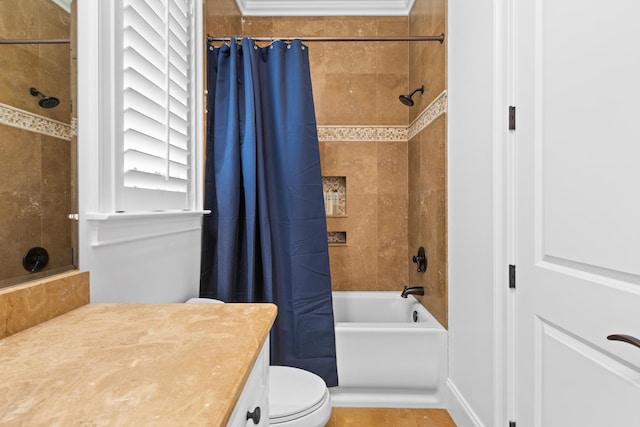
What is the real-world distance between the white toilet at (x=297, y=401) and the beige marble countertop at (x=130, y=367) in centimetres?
59

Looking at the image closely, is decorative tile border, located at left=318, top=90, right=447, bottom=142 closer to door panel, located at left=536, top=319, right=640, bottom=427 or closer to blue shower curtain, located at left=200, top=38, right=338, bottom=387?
blue shower curtain, located at left=200, top=38, right=338, bottom=387

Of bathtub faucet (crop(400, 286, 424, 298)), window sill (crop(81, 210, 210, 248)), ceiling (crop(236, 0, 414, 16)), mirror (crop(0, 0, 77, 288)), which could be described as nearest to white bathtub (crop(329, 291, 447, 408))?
bathtub faucet (crop(400, 286, 424, 298))

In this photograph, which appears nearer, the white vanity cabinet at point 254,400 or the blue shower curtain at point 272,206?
the white vanity cabinet at point 254,400

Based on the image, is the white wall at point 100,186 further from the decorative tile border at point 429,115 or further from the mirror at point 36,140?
the decorative tile border at point 429,115

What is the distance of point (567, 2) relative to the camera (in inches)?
41.3

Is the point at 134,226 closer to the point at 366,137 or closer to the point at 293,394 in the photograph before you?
the point at 293,394

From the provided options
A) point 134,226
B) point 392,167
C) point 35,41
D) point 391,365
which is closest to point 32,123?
point 35,41

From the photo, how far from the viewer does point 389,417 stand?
2025mm

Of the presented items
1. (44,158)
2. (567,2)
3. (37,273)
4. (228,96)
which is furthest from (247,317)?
(228,96)

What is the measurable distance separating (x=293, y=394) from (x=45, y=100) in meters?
1.22

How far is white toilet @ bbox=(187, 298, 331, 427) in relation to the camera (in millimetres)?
1320

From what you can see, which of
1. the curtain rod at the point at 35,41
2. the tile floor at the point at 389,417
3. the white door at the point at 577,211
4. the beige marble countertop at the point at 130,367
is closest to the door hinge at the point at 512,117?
the white door at the point at 577,211

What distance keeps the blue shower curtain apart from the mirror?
3.24 feet

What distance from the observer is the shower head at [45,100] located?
2.85ft
